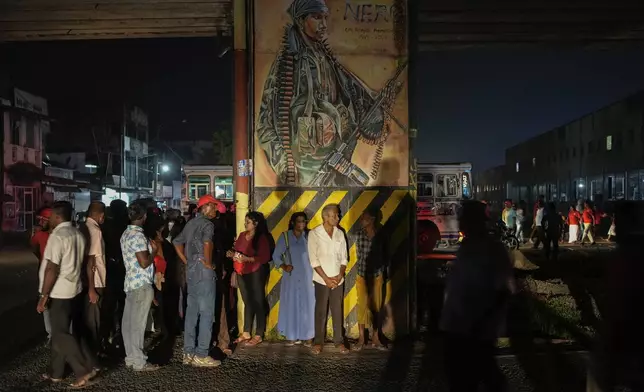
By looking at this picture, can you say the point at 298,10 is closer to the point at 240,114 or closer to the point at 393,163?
the point at 240,114

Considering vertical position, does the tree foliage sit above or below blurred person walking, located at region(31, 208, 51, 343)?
above

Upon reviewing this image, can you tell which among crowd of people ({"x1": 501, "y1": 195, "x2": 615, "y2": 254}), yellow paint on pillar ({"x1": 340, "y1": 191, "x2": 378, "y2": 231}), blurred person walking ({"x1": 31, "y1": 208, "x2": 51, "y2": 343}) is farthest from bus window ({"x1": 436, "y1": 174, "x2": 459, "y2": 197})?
blurred person walking ({"x1": 31, "y1": 208, "x2": 51, "y2": 343})

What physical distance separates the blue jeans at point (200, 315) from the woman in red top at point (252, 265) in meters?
0.65

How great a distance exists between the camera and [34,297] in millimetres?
11453

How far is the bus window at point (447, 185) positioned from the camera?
21.2 metres

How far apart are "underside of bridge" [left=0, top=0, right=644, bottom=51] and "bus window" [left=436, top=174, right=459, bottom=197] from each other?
1194 cm

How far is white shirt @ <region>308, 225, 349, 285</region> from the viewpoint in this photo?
275 inches

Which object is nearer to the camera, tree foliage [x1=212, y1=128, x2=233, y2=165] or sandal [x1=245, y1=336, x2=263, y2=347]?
sandal [x1=245, y1=336, x2=263, y2=347]

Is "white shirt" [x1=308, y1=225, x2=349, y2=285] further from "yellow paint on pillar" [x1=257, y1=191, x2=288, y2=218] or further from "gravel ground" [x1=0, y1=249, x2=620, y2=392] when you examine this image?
"gravel ground" [x1=0, y1=249, x2=620, y2=392]

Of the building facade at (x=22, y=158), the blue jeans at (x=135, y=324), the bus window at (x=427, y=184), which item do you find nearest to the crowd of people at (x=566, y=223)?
the bus window at (x=427, y=184)

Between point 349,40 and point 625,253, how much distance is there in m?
4.96

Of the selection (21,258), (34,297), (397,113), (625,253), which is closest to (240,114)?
(397,113)

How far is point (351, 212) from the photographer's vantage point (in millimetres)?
7555

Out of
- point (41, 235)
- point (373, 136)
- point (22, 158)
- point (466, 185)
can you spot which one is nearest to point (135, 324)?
point (41, 235)
